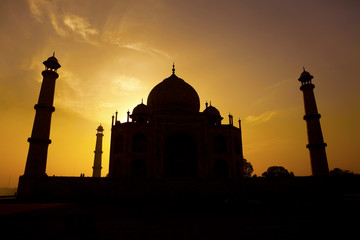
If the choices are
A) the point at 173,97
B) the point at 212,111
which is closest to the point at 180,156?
the point at 173,97

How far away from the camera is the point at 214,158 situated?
81.0ft

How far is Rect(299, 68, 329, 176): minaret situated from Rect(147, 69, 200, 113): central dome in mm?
11631

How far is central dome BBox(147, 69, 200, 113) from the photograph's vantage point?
90.3 feet

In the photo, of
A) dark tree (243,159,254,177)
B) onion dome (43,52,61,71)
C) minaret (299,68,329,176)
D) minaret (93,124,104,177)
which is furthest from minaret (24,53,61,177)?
dark tree (243,159,254,177)

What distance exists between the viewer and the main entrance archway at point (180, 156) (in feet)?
79.4

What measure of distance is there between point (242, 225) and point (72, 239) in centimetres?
479

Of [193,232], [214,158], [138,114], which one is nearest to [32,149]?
[138,114]

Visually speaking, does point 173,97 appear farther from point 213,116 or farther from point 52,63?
point 52,63

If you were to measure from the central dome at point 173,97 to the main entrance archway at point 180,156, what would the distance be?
359 centimetres

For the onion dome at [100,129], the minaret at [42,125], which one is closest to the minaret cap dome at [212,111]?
the minaret at [42,125]

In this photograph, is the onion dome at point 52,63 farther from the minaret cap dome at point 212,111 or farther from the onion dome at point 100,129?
the onion dome at point 100,129

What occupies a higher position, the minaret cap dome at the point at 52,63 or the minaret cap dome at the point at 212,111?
the minaret cap dome at the point at 52,63

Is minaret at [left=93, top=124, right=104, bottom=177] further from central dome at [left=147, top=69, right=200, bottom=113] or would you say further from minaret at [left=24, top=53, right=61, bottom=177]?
minaret at [left=24, top=53, right=61, bottom=177]

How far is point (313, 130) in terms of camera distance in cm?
2259
